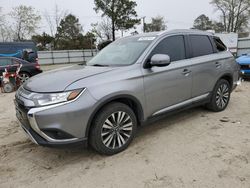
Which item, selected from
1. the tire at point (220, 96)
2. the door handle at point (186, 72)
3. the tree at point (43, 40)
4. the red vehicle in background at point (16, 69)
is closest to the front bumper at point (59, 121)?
the door handle at point (186, 72)

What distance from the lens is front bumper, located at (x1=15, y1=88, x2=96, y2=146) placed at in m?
2.67

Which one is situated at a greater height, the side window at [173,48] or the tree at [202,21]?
the tree at [202,21]

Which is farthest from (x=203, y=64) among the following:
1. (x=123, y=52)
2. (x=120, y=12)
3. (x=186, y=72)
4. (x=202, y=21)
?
(x=202, y=21)

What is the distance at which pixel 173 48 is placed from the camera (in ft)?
12.9

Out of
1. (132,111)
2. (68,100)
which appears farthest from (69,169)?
(132,111)

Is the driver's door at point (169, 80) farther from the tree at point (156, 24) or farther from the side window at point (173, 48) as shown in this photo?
the tree at point (156, 24)

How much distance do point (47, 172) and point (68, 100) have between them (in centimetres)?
99

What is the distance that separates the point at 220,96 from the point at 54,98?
3.58 m

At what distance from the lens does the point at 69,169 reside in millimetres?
2967

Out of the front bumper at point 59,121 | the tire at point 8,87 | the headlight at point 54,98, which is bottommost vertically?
Result: the tire at point 8,87

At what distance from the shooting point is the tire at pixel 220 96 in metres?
4.71

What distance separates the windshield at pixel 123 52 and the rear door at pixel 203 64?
3.29ft

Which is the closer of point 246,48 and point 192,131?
point 192,131

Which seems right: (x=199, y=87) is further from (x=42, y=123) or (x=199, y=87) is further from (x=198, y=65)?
(x=42, y=123)
